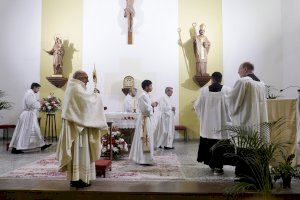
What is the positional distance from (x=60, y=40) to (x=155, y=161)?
6053mm

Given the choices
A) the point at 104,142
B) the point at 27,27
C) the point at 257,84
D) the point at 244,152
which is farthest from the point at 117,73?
the point at 244,152

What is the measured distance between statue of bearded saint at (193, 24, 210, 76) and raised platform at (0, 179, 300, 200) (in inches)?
260

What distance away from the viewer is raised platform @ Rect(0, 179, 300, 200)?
14.3 feet

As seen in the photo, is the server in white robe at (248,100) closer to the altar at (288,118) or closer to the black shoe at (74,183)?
the altar at (288,118)

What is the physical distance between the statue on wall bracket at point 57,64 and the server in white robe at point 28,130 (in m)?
2.19

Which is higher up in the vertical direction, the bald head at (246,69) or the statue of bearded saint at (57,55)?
the statue of bearded saint at (57,55)

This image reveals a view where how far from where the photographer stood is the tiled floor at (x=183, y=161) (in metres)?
5.72

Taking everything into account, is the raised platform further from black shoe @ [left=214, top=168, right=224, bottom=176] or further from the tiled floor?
black shoe @ [left=214, top=168, right=224, bottom=176]

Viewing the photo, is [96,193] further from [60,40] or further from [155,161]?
[60,40]

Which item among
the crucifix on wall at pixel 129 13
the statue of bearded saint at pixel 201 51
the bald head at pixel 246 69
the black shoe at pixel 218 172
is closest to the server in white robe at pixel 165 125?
the statue of bearded saint at pixel 201 51

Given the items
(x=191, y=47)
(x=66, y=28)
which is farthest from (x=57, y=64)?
(x=191, y=47)

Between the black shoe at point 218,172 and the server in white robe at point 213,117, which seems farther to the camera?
the server in white robe at point 213,117

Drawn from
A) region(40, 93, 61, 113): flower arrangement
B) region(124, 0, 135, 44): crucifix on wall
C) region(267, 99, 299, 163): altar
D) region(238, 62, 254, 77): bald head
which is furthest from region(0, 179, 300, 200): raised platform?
region(124, 0, 135, 44): crucifix on wall

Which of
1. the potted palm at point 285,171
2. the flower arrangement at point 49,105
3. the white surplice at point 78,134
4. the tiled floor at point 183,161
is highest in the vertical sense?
the flower arrangement at point 49,105
